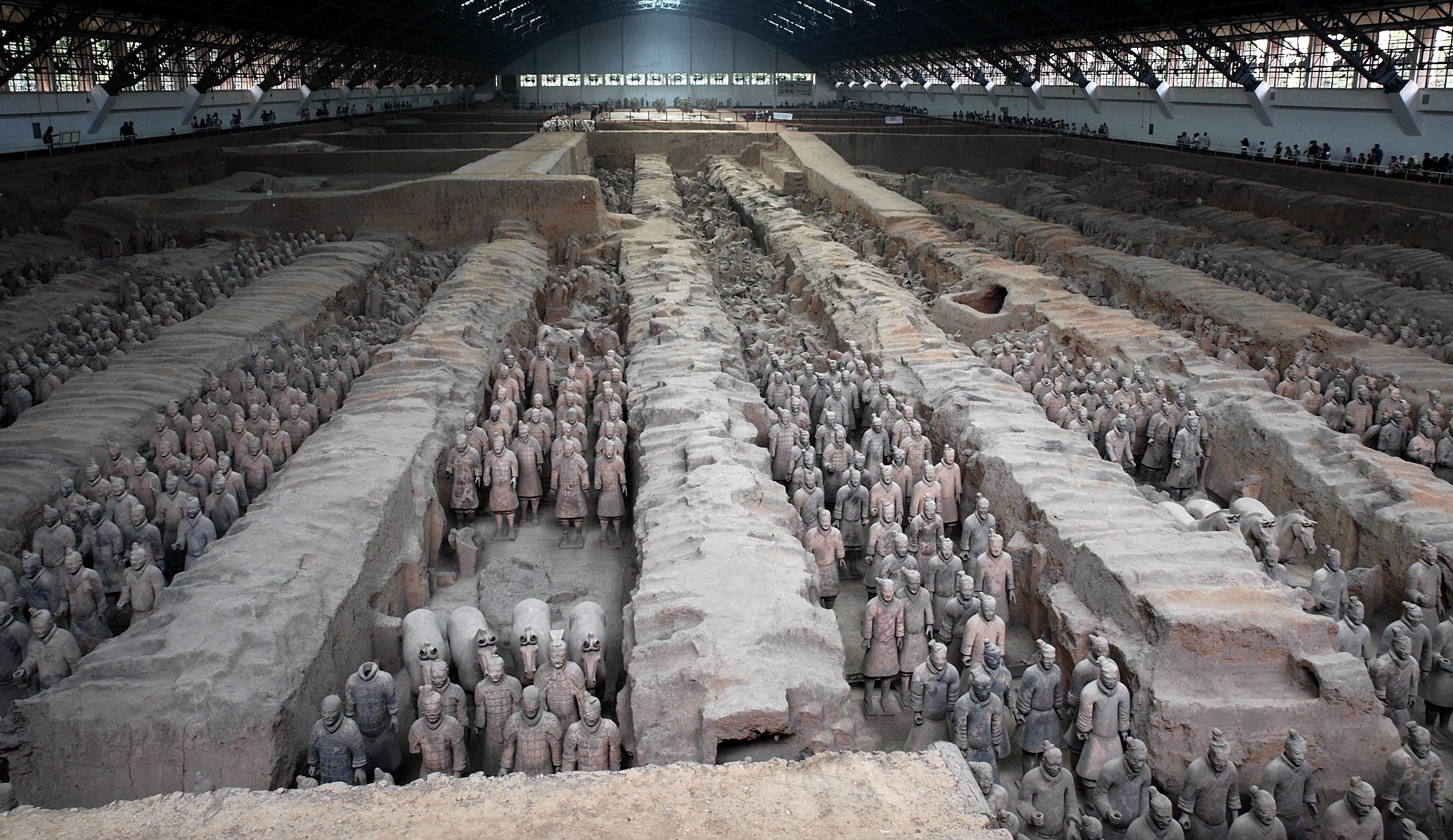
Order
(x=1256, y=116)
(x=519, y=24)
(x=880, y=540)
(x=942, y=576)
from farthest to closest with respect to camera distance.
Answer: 1. (x=519, y=24)
2. (x=1256, y=116)
3. (x=880, y=540)
4. (x=942, y=576)

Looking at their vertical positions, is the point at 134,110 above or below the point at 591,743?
above

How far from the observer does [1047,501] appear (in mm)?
5430

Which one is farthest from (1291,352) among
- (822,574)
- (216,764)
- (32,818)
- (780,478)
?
(32,818)

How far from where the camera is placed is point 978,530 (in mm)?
5594

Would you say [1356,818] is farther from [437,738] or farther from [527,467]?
[527,467]

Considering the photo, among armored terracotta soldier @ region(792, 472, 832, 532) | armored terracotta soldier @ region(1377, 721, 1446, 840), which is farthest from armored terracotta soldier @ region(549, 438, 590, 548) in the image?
armored terracotta soldier @ region(1377, 721, 1446, 840)

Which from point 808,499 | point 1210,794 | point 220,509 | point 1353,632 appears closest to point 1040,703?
point 1210,794

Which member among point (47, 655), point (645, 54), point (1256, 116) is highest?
point (645, 54)

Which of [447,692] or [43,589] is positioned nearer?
[447,692]

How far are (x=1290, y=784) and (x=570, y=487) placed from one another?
4.11 m

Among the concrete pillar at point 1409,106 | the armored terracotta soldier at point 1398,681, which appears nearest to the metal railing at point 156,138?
the armored terracotta soldier at point 1398,681

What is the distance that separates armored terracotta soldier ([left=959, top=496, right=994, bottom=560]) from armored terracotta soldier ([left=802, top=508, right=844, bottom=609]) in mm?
684

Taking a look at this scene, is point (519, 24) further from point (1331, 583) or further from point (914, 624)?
point (1331, 583)

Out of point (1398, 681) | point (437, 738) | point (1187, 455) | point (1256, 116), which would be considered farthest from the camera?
point (1256, 116)
